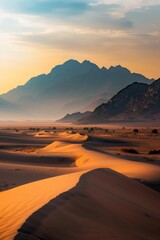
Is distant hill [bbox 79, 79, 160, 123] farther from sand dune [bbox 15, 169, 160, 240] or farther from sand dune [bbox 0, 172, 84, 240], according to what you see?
sand dune [bbox 0, 172, 84, 240]

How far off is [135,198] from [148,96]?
123 metres

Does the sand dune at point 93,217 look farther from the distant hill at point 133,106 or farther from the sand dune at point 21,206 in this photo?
the distant hill at point 133,106

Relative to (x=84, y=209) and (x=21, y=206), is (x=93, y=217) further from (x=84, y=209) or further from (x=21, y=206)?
(x=21, y=206)

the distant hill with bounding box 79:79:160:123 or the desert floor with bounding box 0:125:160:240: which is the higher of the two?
the distant hill with bounding box 79:79:160:123

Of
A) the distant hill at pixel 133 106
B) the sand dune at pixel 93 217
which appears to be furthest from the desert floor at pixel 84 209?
the distant hill at pixel 133 106

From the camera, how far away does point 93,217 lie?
9570 mm

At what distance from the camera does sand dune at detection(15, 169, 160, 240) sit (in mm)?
7984

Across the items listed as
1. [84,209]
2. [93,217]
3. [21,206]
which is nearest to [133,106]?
[84,209]

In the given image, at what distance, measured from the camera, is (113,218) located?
10.1 meters

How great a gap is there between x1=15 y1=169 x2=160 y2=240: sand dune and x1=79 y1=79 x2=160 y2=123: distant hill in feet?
372

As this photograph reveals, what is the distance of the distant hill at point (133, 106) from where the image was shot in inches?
5148

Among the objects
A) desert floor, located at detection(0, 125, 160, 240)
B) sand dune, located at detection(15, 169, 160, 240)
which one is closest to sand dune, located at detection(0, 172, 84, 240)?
desert floor, located at detection(0, 125, 160, 240)

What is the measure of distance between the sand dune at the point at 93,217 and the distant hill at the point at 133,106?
11336 cm

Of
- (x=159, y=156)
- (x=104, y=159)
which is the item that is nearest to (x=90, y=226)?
(x=104, y=159)
